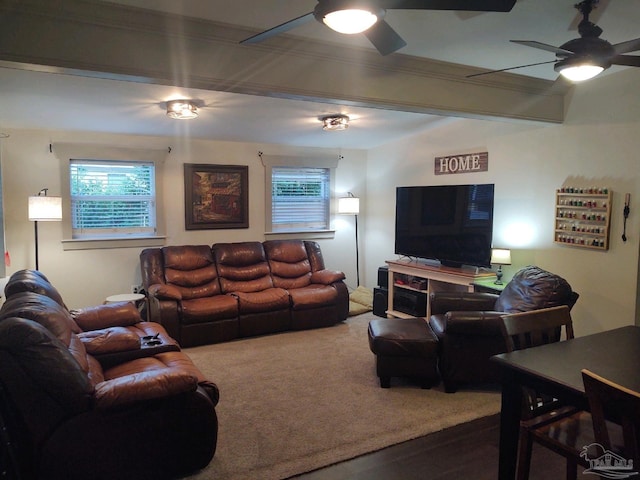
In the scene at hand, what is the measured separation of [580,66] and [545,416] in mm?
1774

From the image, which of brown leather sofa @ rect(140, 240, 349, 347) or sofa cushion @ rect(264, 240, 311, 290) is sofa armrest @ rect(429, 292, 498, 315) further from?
sofa cushion @ rect(264, 240, 311, 290)

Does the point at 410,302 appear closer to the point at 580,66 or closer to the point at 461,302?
the point at 461,302

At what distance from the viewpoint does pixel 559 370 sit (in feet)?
5.81

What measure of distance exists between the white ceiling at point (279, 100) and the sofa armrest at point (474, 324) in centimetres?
193

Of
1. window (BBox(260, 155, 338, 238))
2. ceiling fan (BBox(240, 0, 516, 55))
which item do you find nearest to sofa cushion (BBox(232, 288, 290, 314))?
window (BBox(260, 155, 338, 238))

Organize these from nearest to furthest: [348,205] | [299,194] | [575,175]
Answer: [575,175], [348,205], [299,194]

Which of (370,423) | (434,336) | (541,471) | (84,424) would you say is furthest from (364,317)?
(84,424)

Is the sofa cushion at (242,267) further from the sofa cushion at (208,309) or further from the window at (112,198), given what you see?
the window at (112,198)

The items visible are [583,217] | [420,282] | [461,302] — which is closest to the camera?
[583,217]

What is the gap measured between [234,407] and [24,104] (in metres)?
3.12

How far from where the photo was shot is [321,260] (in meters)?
5.78

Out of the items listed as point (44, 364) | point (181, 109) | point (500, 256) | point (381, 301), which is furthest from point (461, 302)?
point (44, 364)

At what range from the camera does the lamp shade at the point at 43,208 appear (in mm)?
4156

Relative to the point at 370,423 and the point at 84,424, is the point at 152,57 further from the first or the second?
the point at 370,423
